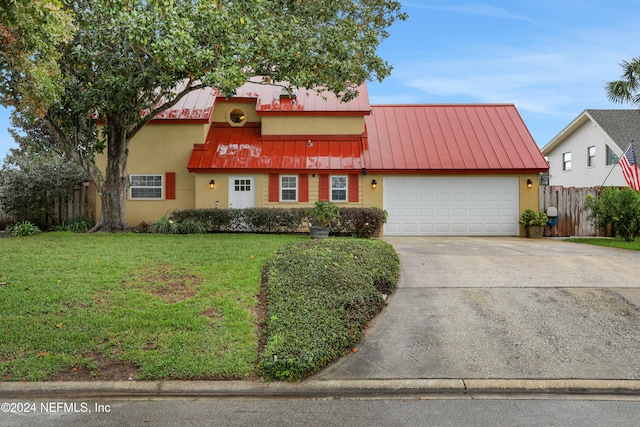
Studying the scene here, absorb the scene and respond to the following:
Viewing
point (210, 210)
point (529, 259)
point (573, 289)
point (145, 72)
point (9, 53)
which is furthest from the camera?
point (210, 210)

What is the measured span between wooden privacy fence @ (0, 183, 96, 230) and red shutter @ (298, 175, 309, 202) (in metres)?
7.82

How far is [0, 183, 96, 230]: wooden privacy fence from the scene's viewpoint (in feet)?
47.9

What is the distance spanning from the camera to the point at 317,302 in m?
5.23

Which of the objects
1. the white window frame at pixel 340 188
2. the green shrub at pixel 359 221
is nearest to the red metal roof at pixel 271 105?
the white window frame at pixel 340 188

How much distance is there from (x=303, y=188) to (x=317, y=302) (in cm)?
1039

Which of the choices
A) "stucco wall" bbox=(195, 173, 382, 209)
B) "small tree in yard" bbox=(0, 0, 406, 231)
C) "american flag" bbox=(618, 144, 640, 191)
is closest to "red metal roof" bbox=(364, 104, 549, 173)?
"stucco wall" bbox=(195, 173, 382, 209)

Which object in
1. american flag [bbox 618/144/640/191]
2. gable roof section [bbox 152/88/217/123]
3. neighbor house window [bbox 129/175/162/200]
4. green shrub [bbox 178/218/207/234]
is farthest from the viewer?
neighbor house window [bbox 129/175/162/200]

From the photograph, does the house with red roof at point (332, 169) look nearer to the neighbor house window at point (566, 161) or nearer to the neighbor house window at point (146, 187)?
the neighbor house window at point (146, 187)

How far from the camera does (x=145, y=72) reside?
10414mm

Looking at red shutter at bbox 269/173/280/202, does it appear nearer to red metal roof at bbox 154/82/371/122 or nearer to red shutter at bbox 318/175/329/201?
red shutter at bbox 318/175/329/201

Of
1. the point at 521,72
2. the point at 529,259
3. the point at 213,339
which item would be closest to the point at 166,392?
the point at 213,339

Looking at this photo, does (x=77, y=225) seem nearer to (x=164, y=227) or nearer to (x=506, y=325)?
(x=164, y=227)

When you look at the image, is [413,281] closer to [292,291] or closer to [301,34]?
[292,291]

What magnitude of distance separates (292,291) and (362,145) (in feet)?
37.6
